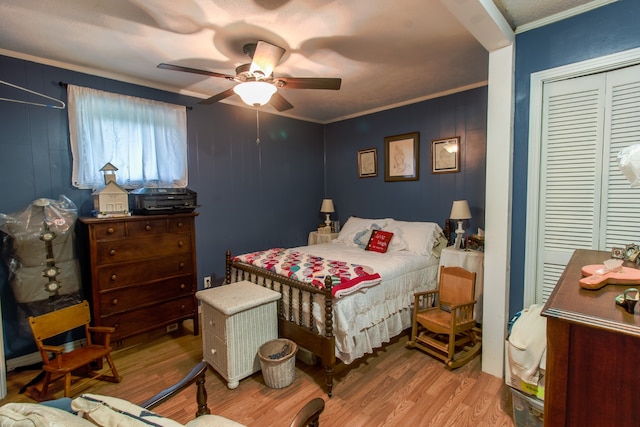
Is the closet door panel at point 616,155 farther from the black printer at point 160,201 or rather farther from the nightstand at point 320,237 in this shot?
the black printer at point 160,201

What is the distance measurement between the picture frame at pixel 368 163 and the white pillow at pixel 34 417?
153 inches

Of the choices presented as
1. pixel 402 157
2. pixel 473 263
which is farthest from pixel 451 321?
pixel 402 157

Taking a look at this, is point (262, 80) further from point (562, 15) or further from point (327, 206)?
point (327, 206)

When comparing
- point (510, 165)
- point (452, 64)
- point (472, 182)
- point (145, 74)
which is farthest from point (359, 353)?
point (145, 74)

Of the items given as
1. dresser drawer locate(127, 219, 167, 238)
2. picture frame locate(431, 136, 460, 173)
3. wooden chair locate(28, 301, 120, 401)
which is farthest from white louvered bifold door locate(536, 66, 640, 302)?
wooden chair locate(28, 301, 120, 401)

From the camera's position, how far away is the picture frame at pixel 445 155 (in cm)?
345

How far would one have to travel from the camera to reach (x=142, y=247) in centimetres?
268

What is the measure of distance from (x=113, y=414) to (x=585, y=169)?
Answer: 2618 mm

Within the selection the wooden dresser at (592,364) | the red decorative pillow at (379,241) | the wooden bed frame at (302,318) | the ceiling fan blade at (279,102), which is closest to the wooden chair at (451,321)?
the red decorative pillow at (379,241)

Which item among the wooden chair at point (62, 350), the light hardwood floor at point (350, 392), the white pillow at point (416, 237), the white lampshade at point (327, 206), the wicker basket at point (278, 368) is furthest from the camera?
the white lampshade at point (327, 206)

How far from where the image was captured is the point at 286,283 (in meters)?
2.42

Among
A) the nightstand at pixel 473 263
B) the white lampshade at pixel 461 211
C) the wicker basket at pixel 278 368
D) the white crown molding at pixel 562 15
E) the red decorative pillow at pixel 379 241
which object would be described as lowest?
the wicker basket at pixel 278 368

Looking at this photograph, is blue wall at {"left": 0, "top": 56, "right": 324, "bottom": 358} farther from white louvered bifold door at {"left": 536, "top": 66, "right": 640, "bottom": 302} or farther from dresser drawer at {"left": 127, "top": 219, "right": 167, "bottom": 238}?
white louvered bifold door at {"left": 536, "top": 66, "right": 640, "bottom": 302}

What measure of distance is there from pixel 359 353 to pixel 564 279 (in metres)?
1.55
